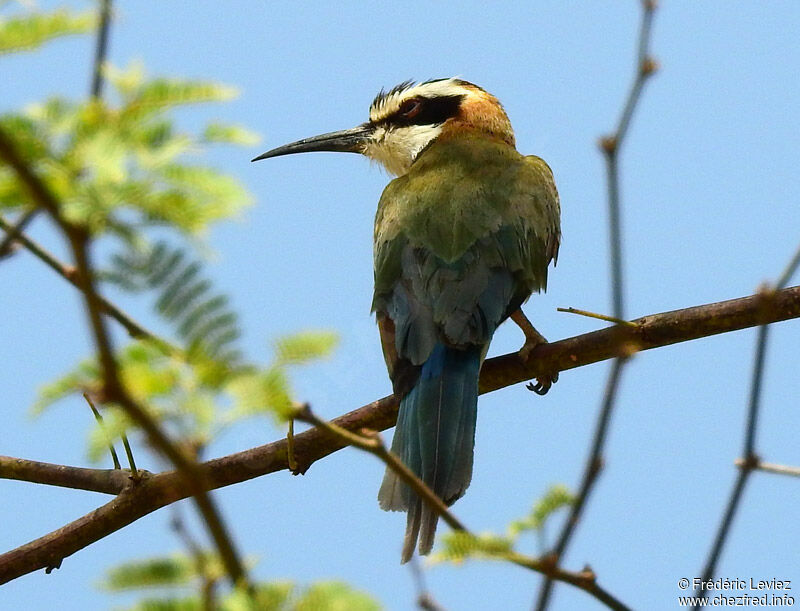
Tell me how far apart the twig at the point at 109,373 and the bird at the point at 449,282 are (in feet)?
8.50

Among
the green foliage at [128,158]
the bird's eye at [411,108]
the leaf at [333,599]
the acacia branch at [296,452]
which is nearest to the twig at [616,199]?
the leaf at [333,599]

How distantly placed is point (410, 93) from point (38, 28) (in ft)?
17.8

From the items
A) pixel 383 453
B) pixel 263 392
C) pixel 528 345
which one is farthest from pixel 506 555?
pixel 528 345

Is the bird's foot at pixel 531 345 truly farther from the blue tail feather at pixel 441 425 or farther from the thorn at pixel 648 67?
the thorn at pixel 648 67

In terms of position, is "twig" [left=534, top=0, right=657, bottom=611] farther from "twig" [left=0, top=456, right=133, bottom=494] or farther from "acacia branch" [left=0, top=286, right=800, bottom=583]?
"twig" [left=0, top=456, right=133, bottom=494]

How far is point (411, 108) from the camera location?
705 centimetres

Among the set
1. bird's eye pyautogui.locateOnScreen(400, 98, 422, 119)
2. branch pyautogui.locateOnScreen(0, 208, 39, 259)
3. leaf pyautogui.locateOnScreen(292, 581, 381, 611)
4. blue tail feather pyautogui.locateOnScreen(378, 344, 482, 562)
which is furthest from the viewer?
bird's eye pyautogui.locateOnScreen(400, 98, 422, 119)

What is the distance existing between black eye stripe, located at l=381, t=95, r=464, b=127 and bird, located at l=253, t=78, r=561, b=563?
31cm

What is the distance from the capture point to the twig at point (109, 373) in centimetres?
120

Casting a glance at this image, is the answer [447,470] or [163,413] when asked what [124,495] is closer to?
[447,470]

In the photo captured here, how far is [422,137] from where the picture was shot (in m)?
6.86

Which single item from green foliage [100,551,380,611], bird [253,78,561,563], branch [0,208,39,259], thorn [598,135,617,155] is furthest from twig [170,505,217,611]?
bird [253,78,561,563]

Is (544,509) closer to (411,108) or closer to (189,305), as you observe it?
(189,305)

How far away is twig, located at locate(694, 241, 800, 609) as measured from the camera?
216 cm
